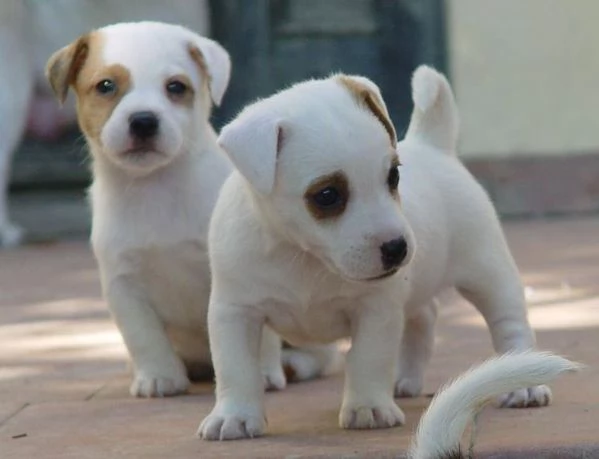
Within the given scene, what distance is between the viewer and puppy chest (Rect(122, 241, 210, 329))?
165 inches

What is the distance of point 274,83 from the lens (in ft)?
30.2

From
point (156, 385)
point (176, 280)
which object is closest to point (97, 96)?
point (176, 280)

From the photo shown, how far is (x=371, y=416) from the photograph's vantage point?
3.45 metres

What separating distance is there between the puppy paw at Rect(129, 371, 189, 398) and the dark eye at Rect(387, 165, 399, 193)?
1.09 metres

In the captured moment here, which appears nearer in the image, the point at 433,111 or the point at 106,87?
the point at 433,111

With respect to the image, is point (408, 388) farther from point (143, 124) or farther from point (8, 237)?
point (8, 237)

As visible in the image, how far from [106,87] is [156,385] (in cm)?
80

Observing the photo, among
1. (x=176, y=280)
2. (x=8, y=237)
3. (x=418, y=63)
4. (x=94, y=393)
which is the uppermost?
(x=176, y=280)

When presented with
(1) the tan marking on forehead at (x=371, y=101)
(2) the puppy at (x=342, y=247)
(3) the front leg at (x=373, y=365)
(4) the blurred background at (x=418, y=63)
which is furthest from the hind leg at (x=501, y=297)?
(4) the blurred background at (x=418, y=63)

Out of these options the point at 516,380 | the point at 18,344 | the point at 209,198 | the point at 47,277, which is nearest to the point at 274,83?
the point at 47,277

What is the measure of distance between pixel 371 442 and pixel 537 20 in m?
5.98

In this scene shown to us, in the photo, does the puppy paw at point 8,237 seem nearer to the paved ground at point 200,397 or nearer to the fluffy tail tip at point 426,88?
the paved ground at point 200,397

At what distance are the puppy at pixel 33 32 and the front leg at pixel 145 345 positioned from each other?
448cm

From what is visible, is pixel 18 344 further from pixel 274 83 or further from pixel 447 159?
pixel 274 83
